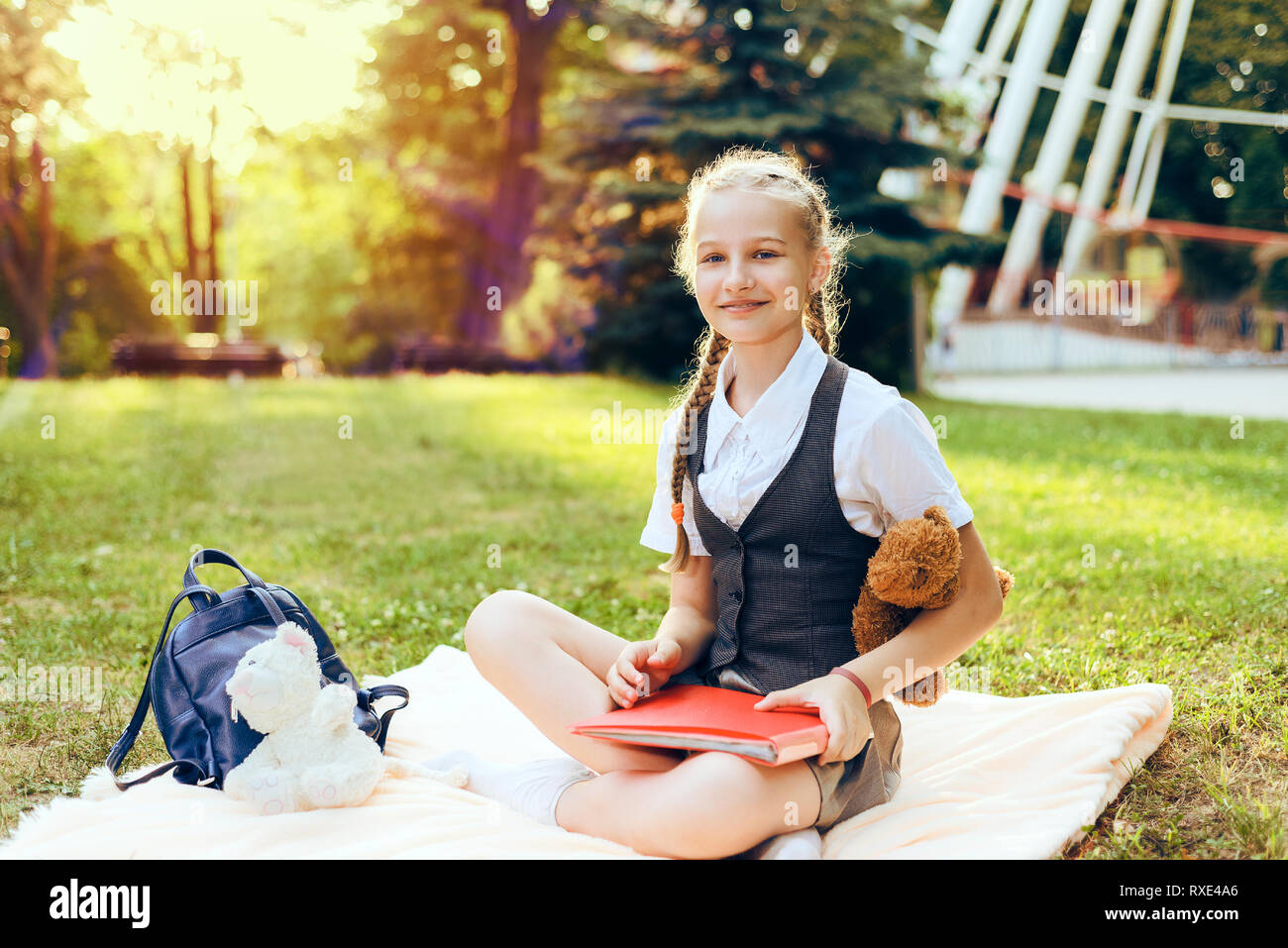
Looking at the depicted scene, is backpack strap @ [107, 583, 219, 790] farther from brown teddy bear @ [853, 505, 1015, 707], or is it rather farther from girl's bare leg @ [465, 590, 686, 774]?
brown teddy bear @ [853, 505, 1015, 707]

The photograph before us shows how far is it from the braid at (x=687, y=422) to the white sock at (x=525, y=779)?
1.68ft

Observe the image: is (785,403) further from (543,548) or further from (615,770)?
(543,548)

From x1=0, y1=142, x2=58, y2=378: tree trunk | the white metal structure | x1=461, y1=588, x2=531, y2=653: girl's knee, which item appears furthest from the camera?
x1=0, y1=142, x2=58, y2=378: tree trunk

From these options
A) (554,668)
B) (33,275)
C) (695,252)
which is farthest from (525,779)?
(33,275)

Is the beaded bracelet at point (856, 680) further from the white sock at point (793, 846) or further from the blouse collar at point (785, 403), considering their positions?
the blouse collar at point (785, 403)

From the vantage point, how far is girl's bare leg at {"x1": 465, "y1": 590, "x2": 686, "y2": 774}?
7.84 ft

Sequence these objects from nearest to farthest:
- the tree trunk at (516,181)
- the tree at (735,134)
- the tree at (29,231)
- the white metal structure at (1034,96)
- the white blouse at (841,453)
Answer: the white blouse at (841,453) → the tree at (29,231) → the tree at (735,134) → the white metal structure at (1034,96) → the tree trunk at (516,181)

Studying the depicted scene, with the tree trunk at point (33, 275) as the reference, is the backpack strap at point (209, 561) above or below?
below

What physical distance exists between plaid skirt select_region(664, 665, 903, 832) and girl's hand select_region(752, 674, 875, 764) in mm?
78

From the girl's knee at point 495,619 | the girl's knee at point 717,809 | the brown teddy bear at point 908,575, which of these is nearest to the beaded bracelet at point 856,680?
the brown teddy bear at point 908,575

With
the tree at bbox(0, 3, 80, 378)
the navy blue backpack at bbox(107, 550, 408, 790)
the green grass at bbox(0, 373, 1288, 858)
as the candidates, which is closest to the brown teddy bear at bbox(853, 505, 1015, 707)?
the green grass at bbox(0, 373, 1288, 858)

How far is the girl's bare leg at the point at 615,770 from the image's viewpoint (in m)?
2.08

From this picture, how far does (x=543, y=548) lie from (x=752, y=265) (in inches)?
127
